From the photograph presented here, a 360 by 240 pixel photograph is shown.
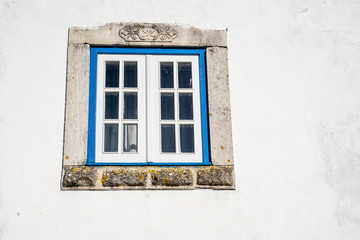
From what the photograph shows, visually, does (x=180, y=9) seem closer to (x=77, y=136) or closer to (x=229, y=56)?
(x=229, y=56)

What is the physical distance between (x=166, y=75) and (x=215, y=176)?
995 millimetres

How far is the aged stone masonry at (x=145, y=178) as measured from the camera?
11.4 ft

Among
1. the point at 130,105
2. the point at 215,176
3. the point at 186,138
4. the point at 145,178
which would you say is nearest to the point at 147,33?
the point at 130,105

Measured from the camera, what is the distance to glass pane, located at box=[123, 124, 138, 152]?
3689 millimetres

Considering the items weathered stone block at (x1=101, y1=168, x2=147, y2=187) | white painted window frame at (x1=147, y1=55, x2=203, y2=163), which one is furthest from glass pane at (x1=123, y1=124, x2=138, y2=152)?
weathered stone block at (x1=101, y1=168, x2=147, y2=187)

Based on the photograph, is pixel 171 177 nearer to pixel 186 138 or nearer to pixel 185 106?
pixel 186 138

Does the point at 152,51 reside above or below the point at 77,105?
above

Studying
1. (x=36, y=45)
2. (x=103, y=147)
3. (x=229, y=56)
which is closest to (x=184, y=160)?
(x=103, y=147)

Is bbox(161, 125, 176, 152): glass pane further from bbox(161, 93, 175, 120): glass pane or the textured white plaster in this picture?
the textured white plaster

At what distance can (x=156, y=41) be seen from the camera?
151 inches

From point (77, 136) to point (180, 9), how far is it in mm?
1445

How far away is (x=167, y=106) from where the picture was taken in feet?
12.5

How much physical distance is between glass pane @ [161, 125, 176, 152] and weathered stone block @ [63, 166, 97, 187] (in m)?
0.61

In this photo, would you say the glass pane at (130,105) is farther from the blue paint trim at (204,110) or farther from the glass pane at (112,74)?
the blue paint trim at (204,110)
